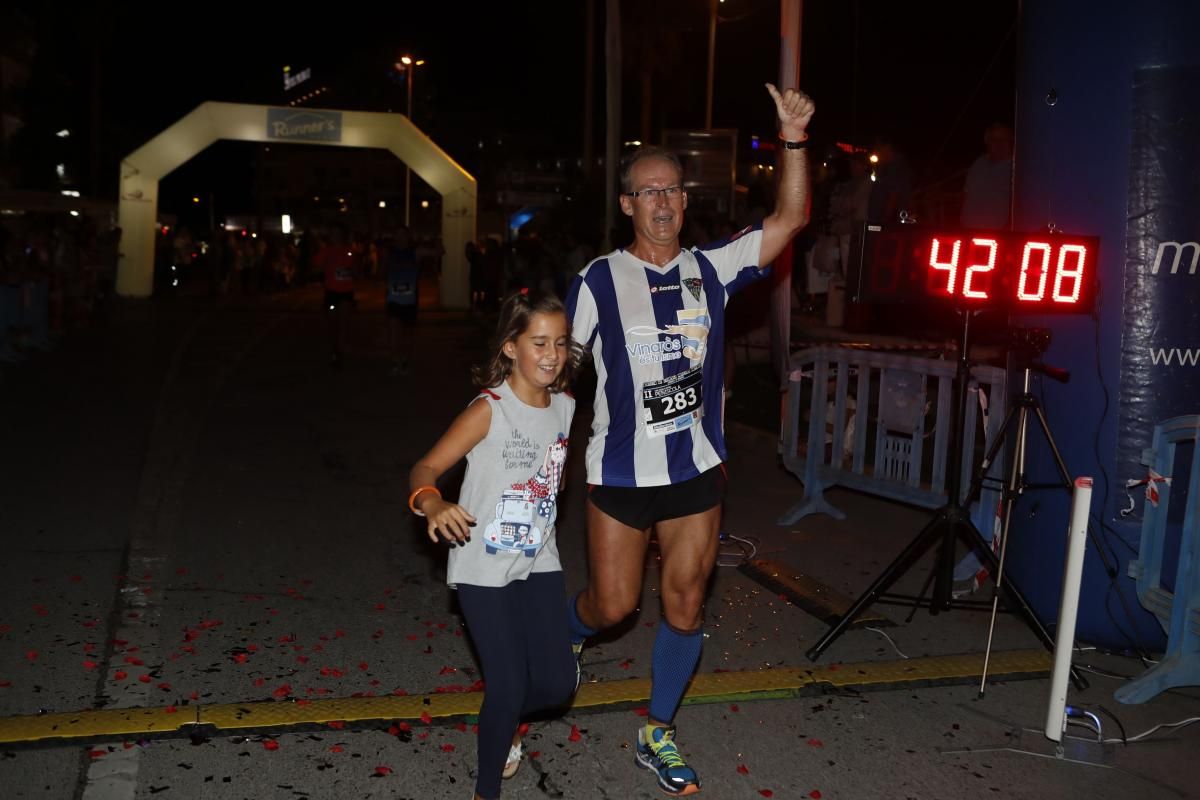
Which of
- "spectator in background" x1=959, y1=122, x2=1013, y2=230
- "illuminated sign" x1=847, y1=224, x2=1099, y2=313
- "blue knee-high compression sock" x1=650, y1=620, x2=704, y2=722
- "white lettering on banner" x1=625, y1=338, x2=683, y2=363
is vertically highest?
"spectator in background" x1=959, y1=122, x2=1013, y2=230

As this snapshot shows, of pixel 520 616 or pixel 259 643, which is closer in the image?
→ pixel 520 616

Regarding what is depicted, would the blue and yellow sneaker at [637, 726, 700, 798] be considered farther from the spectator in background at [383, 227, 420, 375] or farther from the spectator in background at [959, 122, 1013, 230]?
the spectator in background at [383, 227, 420, 375]

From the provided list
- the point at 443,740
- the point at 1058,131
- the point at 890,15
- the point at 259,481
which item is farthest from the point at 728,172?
the point at 443,740

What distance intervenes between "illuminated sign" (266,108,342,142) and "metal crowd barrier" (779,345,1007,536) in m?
26.9

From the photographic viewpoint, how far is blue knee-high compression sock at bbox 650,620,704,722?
4.50 m

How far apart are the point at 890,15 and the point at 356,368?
1328cm

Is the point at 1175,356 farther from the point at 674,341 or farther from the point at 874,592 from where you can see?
the point at 674,341

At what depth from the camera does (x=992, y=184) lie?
1086 cm

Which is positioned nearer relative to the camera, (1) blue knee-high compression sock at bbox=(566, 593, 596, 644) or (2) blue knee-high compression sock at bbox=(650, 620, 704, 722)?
(2) blue knee-high compression sock at bbox=(650, 620, 704, 722)

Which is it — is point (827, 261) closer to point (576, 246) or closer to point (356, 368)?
point (356, 368)

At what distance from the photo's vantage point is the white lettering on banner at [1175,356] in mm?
5648

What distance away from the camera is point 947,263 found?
5.62 metres

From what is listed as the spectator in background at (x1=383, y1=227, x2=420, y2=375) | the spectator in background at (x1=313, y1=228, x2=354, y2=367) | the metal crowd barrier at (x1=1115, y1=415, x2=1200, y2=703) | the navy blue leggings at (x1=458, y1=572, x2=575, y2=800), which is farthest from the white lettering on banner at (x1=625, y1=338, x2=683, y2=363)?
the spectator in background at (x1=313, y1=228, x2=354, y2=367)

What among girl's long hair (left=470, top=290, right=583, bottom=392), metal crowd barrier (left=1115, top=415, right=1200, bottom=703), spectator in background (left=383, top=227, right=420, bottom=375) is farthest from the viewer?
spectator in background (left=383, top=227, right=420, bottom=375)
